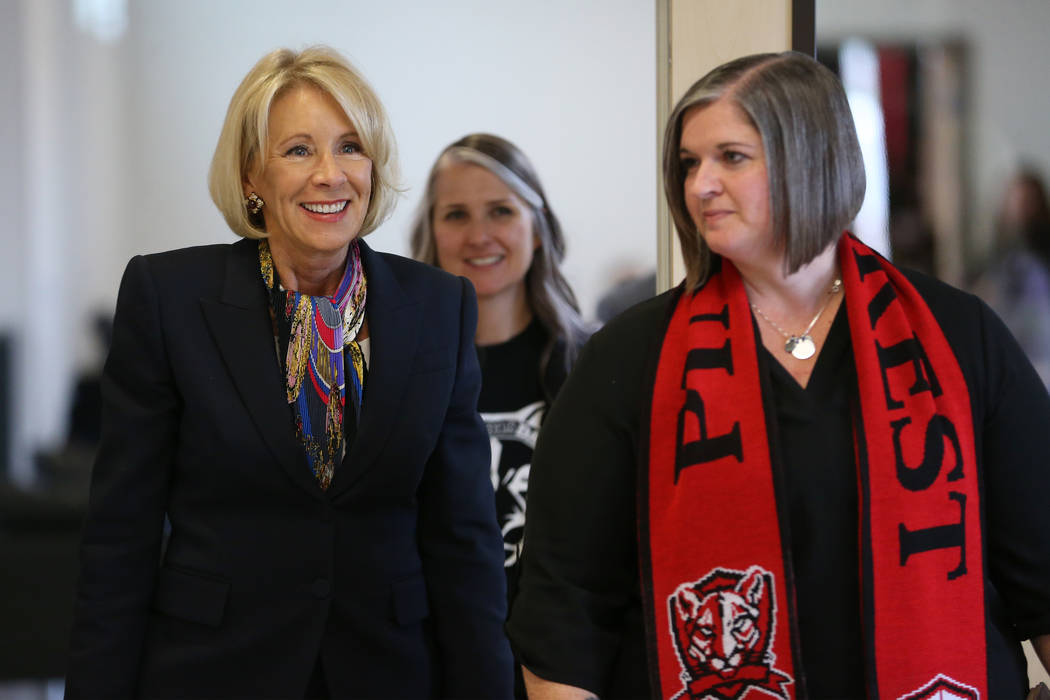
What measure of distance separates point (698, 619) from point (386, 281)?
2.69 ft

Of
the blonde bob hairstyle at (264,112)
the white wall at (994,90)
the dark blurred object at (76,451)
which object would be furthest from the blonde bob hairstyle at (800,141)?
the dark blurred object at (76,451)

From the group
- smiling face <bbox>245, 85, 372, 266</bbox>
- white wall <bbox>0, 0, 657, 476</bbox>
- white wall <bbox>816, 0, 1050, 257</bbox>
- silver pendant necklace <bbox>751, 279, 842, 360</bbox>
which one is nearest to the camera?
silver pendant necklace <bbox>751, 279, 842, 360</bbox>

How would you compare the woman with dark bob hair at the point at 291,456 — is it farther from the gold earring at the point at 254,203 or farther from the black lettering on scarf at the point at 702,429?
the black lettering on scarf at the point at 702,429

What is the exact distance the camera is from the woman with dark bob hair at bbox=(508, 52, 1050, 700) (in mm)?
1623

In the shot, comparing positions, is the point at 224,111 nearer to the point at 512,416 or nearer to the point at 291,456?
the point at 512,416

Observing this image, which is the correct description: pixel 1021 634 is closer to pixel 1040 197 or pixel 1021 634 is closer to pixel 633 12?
pixel 1040 197

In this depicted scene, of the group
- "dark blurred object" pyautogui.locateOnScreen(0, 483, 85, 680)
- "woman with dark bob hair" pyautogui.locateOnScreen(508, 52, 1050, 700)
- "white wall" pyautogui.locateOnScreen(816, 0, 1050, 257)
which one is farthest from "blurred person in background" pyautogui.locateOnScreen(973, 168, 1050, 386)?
"dark blurred object" pyautogui.locateOnScreen(0, 483, 85, 680)

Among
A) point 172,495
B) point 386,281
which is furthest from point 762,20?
point 172,495

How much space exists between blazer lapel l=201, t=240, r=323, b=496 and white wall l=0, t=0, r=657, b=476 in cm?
77

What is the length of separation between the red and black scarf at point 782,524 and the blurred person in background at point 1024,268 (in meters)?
1.17

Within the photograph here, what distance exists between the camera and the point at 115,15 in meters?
2.69

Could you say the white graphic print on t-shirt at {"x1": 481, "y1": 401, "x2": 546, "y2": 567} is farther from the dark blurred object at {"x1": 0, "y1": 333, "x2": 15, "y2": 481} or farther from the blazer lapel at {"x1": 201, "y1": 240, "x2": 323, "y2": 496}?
the dark blurred object at {"x1": 0, "y1": 333, "x2": 15, "y2": 481}

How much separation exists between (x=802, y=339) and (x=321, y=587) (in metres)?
0.92

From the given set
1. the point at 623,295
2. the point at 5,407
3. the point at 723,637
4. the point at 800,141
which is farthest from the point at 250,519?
the point at 5,407
